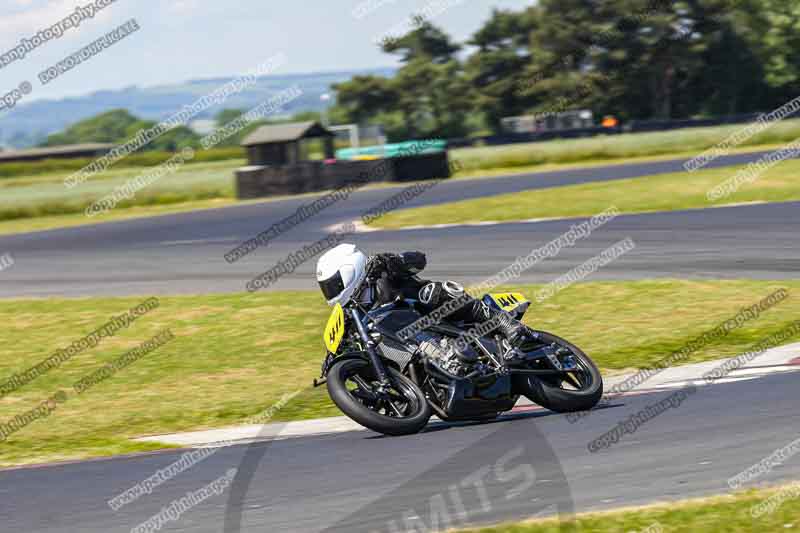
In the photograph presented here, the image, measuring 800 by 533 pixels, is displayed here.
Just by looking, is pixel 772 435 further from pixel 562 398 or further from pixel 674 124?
pixel 674 124

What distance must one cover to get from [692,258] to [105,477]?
12.4 metres

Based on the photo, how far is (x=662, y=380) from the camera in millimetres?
10555

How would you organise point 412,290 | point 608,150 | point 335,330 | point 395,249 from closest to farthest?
point 335,330 → point 412,290 → point 395,249 → point 608,150

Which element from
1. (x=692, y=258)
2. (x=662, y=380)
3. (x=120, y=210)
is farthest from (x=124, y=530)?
(x=120, y=210)

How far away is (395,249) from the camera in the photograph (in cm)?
2250

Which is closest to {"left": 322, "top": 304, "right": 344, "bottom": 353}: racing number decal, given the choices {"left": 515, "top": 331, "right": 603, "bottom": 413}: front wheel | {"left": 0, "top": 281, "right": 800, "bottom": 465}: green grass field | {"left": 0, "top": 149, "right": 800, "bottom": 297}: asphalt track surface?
{"left": 515, "top": 331, "right": 603, "bottom": 413}: front wheel

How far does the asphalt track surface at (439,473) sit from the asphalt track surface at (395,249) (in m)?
8.83

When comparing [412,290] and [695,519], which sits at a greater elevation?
[412,290]

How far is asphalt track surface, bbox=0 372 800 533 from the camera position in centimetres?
658

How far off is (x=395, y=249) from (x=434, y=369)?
13.8m

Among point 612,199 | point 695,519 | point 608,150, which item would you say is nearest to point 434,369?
point 695,519

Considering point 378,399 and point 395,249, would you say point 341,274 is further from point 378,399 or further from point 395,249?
point 395,249

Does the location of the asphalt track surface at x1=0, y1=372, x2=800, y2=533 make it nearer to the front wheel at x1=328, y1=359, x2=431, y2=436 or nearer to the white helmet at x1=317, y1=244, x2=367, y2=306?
the front wheel at x1=328, y1=359, x2=431, y2=436

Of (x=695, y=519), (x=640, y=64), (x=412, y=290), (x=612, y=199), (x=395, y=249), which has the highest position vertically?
(x=412, y=290)
